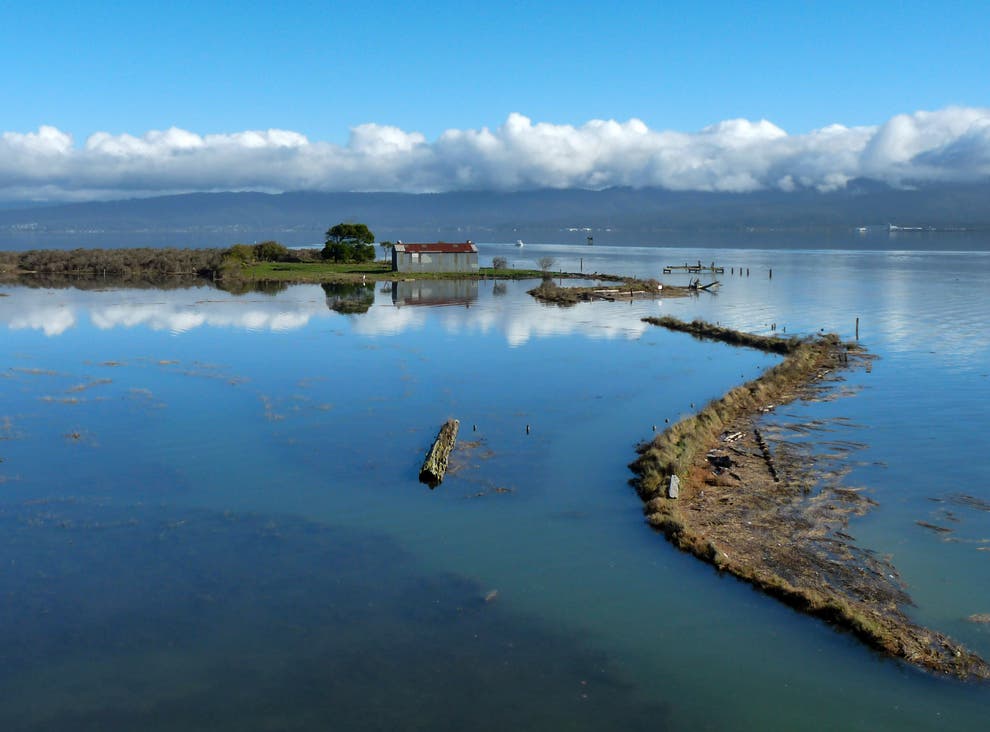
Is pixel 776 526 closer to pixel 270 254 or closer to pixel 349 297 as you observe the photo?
pixel 349 297

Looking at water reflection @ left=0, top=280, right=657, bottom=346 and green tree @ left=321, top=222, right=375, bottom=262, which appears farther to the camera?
green tree @ left=321, top=222, right=375, bottom=262

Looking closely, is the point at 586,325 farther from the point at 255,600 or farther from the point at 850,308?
the point at 255,600

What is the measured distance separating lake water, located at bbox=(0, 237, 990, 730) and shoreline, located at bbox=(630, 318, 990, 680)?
0.50 metres

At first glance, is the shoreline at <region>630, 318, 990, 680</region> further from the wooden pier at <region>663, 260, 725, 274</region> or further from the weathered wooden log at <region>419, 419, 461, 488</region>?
the wooden pier at <region>663, 260, 725, 274</region>

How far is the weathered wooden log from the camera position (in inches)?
987

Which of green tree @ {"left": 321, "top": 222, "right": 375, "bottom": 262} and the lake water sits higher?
green tree @ {"left": 321, "top": 222, "right": 375, "bottom": 262}

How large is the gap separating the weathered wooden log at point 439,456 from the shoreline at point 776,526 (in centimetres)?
588

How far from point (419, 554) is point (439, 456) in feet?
20.7

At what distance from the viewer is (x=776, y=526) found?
21.2 meters

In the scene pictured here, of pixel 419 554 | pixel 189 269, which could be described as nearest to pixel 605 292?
pixel 189 269

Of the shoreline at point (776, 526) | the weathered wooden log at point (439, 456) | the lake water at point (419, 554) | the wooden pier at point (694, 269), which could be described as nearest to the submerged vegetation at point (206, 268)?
the wooden pier at point (694, 269)

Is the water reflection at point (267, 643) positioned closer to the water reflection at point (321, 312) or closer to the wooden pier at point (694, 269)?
the water reflection at point (321, 312)

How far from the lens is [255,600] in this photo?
17.8 m

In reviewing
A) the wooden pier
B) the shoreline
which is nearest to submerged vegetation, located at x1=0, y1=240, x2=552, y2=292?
the wooden pier
